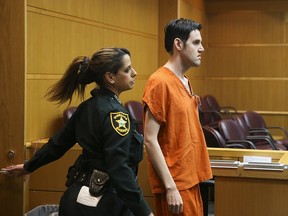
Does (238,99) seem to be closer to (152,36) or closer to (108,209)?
(152,36)

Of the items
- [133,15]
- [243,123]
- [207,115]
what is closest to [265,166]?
[243,123]

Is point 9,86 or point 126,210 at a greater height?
point 9,86

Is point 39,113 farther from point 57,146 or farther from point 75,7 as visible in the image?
point 57,146

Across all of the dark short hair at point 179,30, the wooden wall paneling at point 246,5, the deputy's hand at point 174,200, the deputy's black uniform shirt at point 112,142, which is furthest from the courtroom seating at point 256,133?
the deputy's black uniform shirt at point 112,142

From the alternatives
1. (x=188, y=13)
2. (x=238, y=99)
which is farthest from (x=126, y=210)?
(x=238, y=99)

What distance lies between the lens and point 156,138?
2625 mm

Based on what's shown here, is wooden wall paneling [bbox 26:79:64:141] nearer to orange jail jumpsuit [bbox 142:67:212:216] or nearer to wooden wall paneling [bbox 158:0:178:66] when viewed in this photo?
orange jail jumpsuit [bbox 142:67:212:216]

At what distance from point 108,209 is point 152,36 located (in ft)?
19.9

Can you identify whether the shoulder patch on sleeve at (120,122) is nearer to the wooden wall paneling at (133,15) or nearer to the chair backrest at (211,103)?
the wooden wall paneling at (133,15)

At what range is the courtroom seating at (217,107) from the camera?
933 centimetres

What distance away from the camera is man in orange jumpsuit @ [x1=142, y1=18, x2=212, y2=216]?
8.57 ft

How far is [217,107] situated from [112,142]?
23.9 feet

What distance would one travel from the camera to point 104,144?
2.27m

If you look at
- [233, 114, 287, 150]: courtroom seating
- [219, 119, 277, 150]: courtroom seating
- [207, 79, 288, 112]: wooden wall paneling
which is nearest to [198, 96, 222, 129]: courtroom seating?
[233, 114, 287, 150]: courtroom seating
